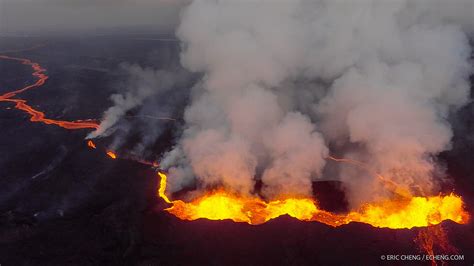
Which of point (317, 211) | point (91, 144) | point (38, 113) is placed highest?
point (38, 113)

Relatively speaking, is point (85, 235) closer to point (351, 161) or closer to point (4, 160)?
point (4, 160)

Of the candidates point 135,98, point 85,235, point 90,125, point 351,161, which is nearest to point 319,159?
point 351,161

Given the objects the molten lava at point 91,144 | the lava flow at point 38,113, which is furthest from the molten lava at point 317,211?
the lava flow at point 38,113

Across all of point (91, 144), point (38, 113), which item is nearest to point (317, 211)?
point (91, 144)

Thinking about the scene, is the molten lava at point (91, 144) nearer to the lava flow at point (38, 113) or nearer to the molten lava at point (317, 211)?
the lava flow at point (38, 113)

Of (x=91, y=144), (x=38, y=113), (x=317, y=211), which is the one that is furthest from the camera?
(x=38, y=113)

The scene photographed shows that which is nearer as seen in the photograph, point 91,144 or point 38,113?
point 91,144

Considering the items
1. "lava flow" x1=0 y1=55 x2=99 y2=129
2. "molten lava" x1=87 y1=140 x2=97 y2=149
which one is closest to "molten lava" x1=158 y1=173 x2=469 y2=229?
"molten lava" x1=87 y1=140 x2=97 y2=149

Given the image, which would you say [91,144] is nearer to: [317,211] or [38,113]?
[38,113]

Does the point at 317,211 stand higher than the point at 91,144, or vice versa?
the point at 91,144
